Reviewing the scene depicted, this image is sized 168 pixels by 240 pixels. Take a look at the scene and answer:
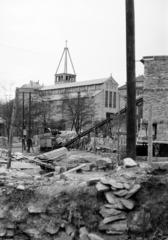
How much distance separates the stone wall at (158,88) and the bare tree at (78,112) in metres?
34.5

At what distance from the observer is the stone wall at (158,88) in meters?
23.7

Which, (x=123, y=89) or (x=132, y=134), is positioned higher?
(x=123, y=89)

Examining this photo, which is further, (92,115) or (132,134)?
(92,115)

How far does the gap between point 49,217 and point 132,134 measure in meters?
3.93

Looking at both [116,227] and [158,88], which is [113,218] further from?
[158,88]

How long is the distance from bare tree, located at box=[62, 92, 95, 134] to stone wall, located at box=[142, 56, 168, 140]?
34.5 meters

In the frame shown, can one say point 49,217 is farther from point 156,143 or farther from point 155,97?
point 155,97

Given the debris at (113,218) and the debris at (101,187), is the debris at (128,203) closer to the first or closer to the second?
the debris at (113,218)

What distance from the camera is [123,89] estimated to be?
75938mm


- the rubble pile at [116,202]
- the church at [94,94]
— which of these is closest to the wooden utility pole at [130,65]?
the rubble pile at [116,202]

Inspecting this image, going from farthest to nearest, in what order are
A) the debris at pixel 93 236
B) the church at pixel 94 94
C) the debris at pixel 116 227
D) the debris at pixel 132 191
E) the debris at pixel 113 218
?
1. the church at pixel 94 94
2. the debris at pixel 132 191
3. the debris at pixel 113 218
4. the debris at pixel 116 227
5. the debris at pixel 93 236

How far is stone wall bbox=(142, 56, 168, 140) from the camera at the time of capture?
23.7m

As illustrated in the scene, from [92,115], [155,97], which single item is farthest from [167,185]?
[92,115]

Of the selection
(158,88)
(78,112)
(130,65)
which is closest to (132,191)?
(130,65)
